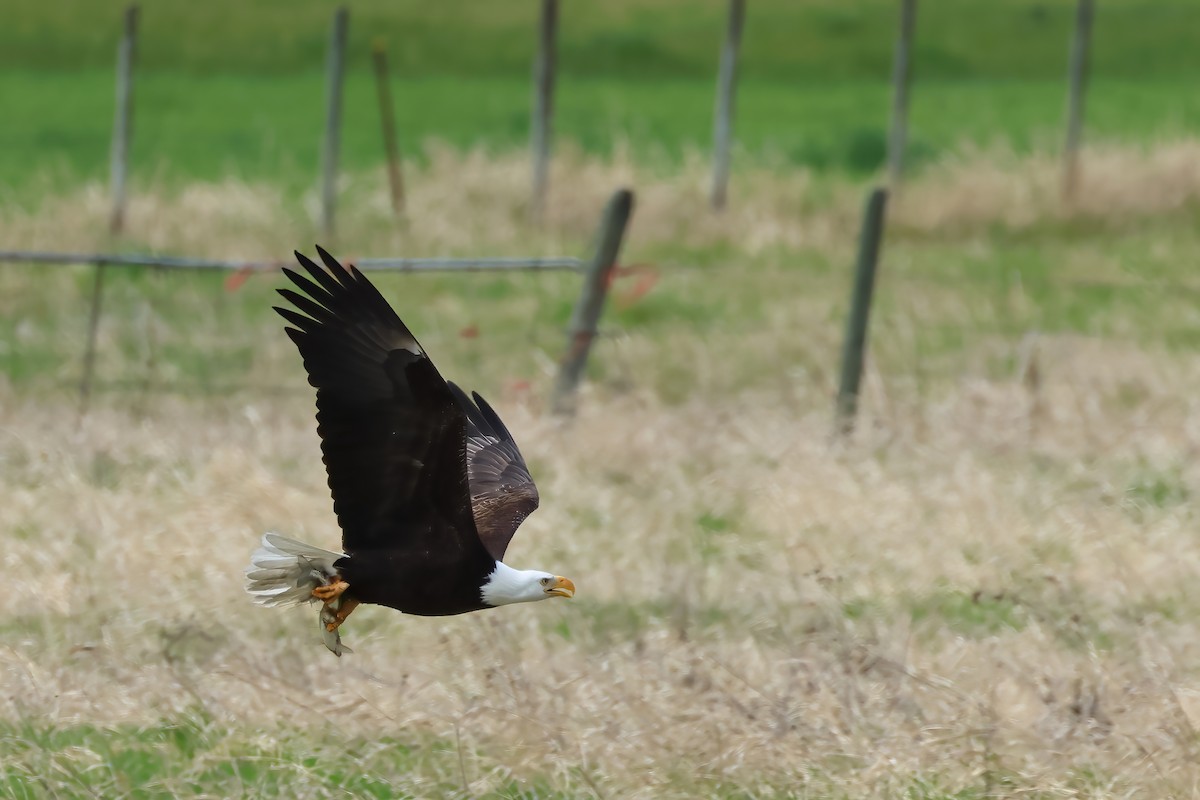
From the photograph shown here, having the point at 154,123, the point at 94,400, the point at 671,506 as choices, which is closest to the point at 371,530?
the point at 671,506

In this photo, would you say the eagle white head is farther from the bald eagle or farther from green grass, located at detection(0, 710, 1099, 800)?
green grass, located at detection(0, 710, 1099, 800)

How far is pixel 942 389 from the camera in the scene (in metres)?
9.73

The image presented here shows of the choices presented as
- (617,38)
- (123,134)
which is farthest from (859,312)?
(617,38)

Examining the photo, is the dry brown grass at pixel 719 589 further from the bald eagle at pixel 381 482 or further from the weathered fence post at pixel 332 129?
the weathered fence post at pixel 332 129

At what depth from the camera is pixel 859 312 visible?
361 inches

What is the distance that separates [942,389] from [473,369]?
2452mm

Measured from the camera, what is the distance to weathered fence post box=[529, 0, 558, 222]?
1427cm

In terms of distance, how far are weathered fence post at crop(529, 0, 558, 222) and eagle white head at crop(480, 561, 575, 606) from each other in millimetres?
9507

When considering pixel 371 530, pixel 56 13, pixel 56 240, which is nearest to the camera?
pixel 371 530

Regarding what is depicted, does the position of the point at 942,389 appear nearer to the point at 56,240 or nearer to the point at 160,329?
the point at 160,329

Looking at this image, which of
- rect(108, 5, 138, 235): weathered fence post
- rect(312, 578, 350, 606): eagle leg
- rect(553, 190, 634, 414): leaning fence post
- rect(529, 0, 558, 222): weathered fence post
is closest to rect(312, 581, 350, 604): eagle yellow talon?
rect(312, 578, 350, 606): eagle leg

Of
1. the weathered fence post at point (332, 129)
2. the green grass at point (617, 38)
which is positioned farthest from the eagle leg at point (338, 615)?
the green grass at point (617, 38)

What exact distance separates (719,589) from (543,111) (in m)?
7.73

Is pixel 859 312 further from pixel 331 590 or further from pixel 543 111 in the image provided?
pixel 543 111
